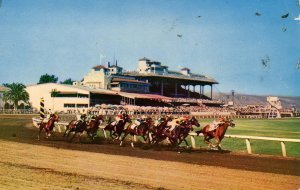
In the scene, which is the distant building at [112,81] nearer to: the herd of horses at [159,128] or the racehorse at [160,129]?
the herd of horses at [159,128]

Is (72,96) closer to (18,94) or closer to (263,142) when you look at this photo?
(18,94)

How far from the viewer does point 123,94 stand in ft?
194

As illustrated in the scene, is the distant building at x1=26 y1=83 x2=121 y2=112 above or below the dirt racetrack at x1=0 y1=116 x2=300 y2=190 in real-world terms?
above

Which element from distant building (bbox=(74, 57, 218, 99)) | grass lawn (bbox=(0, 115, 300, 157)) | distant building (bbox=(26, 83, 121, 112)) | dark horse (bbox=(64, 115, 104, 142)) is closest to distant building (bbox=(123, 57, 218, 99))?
distant building (bbox=(74, 57, 218, 99))

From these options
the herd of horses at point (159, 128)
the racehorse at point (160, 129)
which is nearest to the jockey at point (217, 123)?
the herd of horses at point (159, 128)

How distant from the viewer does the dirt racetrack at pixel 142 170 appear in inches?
350

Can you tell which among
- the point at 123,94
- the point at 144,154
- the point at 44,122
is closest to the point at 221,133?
the point at 144,154

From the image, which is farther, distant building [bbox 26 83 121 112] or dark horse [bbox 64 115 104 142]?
distant building [bbox 26 83 121 112]

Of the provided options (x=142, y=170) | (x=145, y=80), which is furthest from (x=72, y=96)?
(x=142, y=170)

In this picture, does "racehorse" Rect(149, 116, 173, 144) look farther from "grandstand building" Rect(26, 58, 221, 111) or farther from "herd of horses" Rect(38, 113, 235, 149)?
"grandstand building" Rect(26, 58, 221, 111)

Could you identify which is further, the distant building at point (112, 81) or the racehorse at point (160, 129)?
the distant building at point (112, 81)

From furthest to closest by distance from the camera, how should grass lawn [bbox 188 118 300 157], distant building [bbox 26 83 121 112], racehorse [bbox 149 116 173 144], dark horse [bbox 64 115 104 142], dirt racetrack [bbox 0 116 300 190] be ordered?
distant building [bbox 26 83 121 112]
dark horse [bbox 64 115 104 142]
grass lawn [bbox 188 118 300 157]
racehorse [bbox 149 116 173 144]
dirt racetrack [bbox 0 116 300 190]

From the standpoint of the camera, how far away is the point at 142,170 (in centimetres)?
1086

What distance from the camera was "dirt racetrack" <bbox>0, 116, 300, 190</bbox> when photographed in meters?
8.89
